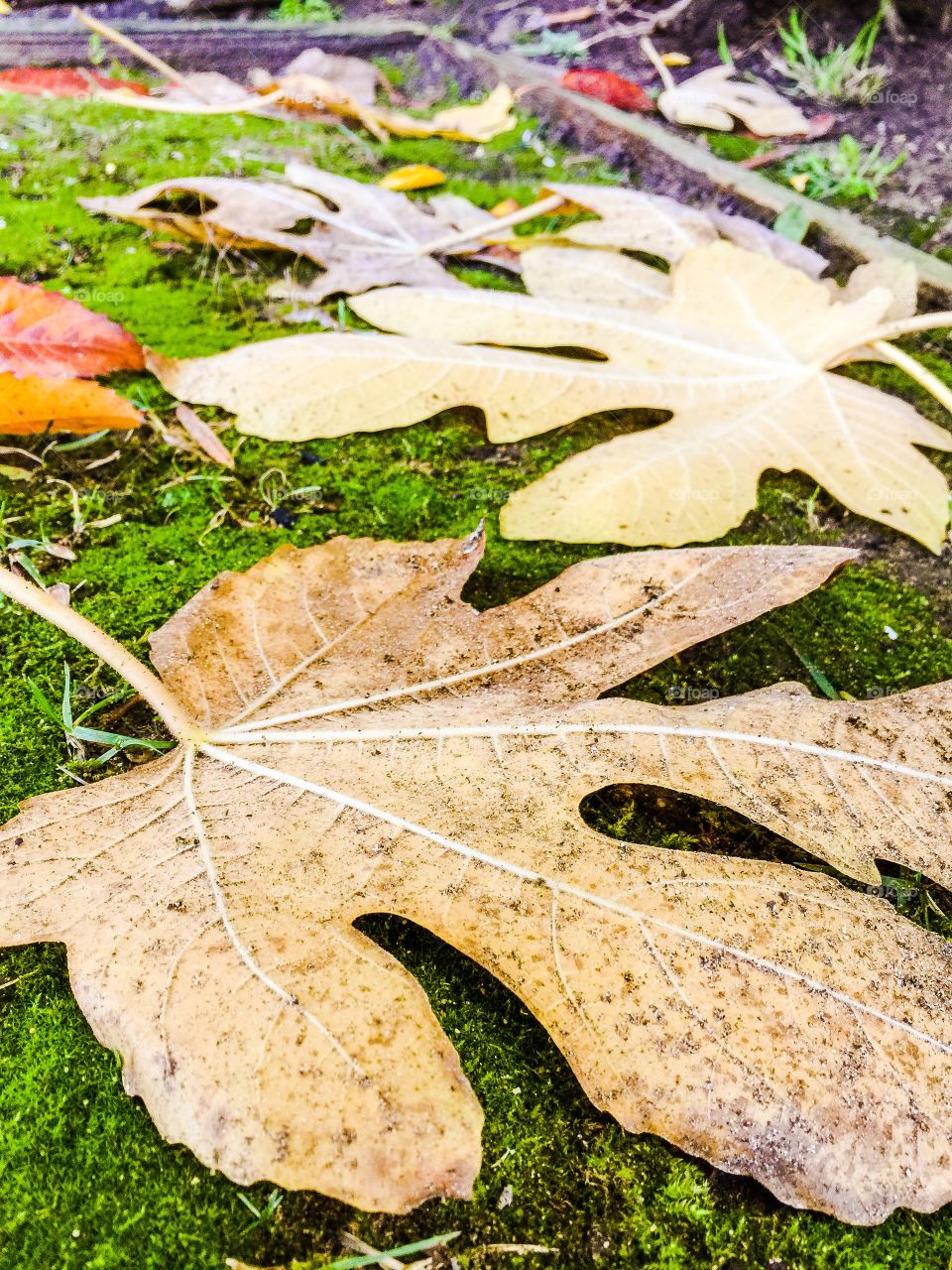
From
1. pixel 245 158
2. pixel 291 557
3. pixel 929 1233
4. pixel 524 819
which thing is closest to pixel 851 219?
pixel 245 158

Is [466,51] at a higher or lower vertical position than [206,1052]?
higher

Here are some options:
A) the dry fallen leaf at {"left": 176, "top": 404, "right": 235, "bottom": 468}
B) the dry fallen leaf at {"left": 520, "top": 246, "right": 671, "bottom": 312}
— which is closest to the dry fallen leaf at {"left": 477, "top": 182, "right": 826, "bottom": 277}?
the dry fallen leaf at {"left": 520, "top": 246, "right": 671, "bottom": 312}

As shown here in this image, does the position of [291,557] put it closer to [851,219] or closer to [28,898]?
[28,898]

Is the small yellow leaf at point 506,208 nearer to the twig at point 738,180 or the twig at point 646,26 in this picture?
the twig at point 738,180

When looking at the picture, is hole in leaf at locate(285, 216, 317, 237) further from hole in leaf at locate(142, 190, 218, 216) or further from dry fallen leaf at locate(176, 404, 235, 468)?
dry fallen leaf at locate(176, 404, 235, 468)

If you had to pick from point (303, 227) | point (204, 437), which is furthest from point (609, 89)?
point (204, 437)

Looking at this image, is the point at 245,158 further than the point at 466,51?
No

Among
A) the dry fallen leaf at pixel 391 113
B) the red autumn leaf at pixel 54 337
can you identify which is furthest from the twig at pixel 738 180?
the red autumn leaf at pixel 54 337
